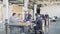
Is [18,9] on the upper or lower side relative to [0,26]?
upper

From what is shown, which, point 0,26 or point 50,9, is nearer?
point 0,26

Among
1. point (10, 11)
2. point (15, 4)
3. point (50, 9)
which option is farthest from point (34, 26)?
point (50, 9)

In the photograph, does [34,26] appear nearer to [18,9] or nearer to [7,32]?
[7,32]

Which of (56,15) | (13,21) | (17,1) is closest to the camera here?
(13,21)

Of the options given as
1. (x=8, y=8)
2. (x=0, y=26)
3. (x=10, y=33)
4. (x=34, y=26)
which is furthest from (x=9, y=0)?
(x=10, y=33)

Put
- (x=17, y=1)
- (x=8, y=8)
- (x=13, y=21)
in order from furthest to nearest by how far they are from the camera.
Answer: (x=17, y=1), (x=8, y=8), (x=13, y=21)

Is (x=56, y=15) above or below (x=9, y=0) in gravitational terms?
below

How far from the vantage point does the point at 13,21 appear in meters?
8.73

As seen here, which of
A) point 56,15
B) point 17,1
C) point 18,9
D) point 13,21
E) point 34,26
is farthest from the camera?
point 56,15

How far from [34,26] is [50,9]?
24.6 m

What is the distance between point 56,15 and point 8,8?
2374cm

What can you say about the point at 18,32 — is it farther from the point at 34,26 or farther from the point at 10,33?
the point at 34,26

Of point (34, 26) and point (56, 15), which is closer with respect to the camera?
point (34, 26)

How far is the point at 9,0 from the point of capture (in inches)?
445
